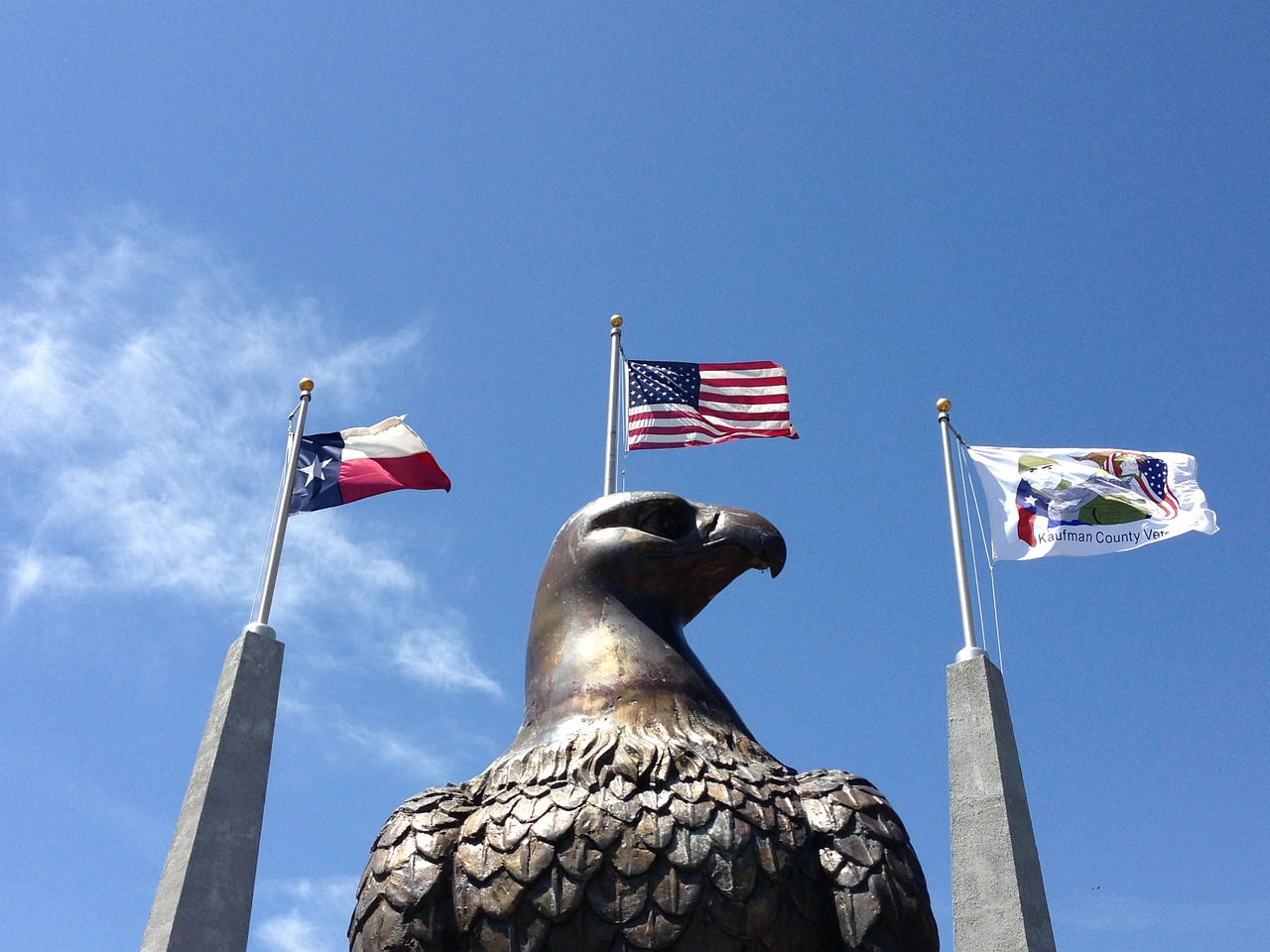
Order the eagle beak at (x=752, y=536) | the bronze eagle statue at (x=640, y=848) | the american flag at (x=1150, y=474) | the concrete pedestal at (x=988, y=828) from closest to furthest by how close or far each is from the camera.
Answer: the bronze eagle statue at (x=640, y=848) < the eagle beak at (x=752, y=536) < the concrete pedestal at (x=988, y=828) < the american flag at (x=1150, y=474)

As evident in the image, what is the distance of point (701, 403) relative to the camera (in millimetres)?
13430

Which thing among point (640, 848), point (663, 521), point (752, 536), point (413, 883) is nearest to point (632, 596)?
point (663, 521)

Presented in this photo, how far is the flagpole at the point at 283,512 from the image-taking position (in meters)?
13.8

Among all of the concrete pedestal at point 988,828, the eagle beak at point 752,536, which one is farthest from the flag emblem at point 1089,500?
the eagle beak at point 752,536

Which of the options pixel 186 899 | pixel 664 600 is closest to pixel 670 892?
pixel 664 600

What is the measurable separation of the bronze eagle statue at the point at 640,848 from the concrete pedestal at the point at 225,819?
8.85 metres

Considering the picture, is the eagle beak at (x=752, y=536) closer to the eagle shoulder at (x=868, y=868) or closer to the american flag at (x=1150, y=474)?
the eagle shoulder at (x=868, y=868)

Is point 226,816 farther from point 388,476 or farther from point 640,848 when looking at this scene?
point 640,848

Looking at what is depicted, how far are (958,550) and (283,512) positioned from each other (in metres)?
7.72

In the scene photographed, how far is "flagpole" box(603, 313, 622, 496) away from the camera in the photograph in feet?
38.7

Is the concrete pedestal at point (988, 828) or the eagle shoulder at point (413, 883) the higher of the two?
the concrete pedestal at point (988, 828)

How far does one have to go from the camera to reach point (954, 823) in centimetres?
1246

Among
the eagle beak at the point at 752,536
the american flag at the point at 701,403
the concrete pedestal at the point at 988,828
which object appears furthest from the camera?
the american flag at the point at 701,403

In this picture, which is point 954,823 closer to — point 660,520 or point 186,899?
point 186,899
